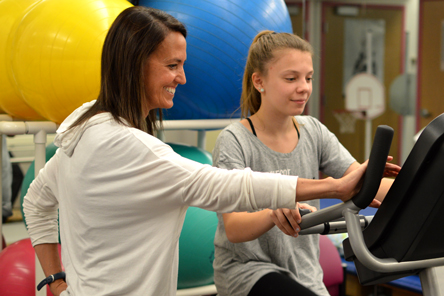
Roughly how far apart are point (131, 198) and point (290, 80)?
0.67 meters

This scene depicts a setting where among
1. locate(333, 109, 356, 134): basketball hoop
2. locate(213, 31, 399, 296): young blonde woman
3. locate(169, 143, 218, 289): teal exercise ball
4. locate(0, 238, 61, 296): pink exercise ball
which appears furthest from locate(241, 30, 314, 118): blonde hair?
locate(333, 109, 356, 134): basketball hoop

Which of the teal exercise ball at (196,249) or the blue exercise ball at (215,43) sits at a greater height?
the blue exercise ball at (215,43)

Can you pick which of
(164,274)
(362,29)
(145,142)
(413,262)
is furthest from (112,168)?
(362,29)

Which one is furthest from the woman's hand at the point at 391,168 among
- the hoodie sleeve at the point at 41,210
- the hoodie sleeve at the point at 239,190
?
the hoodie sleeve at the point at 41,210

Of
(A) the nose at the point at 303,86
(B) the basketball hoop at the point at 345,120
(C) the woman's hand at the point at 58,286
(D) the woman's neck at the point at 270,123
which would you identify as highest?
(A) the nose at the point at 303,86

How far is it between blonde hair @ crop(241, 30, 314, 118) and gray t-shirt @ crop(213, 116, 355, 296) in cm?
17

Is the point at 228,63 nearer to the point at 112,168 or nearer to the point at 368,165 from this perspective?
the point at 112,168

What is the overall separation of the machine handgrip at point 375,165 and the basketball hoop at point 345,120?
4822mm

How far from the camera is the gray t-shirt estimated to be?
4.45 ft

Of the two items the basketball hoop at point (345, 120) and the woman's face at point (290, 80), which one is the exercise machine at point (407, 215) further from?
the basketball hoop at point (345, 120)

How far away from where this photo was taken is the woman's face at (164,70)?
1.08m

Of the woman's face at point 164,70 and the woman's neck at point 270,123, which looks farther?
the woman's neck at point 270,123

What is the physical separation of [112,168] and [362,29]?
5.08 metres

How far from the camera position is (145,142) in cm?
97
